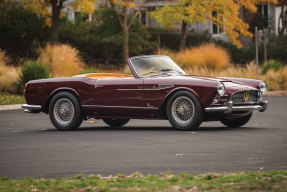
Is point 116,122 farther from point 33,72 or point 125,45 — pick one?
point 125,45

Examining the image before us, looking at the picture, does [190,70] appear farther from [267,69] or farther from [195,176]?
[195,176]

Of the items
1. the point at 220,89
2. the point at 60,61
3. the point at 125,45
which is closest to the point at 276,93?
the point at 60,61

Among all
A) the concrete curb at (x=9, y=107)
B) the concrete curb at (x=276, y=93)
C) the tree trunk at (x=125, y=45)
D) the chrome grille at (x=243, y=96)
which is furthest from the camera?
the tree trunk at (x=125, y=45)

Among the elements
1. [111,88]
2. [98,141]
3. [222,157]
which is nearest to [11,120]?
[111,88]

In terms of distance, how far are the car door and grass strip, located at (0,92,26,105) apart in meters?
9.25

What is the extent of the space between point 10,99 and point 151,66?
11.0 metres

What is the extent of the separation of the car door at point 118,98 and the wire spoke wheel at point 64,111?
1.76 ft

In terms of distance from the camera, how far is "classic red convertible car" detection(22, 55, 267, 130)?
491 inches

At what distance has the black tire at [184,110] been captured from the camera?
1238 centimetres

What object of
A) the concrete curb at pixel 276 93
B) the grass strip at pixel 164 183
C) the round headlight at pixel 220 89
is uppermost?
the round headlight at pixel 220 89

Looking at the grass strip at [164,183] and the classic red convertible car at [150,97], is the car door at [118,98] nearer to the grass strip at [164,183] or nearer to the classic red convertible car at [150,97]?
the classic red convertible car at [150,97]

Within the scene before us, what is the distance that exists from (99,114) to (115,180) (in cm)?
617

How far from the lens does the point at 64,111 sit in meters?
13.8

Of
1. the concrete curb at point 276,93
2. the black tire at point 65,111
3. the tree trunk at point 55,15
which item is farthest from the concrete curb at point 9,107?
the tree trunk at point 55,15
